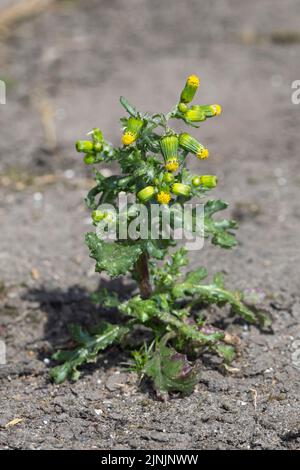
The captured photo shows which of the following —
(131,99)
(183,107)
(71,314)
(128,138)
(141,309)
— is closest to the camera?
(128,138)

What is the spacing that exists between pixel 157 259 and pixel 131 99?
310 cm

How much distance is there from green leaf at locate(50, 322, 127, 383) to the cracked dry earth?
0.23 feet

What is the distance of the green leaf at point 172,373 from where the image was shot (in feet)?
11.3

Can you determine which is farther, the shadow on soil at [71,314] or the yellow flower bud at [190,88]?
the shadow on soil at [71,314]

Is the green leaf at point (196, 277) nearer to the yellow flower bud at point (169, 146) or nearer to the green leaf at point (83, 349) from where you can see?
the green leaf at point (83, 349)

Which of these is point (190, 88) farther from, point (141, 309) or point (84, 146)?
point (141, 309)

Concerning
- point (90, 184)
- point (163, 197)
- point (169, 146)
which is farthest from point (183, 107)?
point (90, 184)

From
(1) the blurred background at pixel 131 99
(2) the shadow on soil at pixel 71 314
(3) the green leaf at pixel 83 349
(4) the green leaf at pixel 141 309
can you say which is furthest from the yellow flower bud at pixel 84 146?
(1) the blurred background at pixel 131 99

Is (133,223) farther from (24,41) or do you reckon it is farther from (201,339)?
(24,41)

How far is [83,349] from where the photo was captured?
12.0 feet

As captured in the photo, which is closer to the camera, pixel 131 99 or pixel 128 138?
pixel 128 138

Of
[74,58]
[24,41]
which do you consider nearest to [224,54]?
[74,58]

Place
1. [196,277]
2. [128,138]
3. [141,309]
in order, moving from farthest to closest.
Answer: [196,277] < [141,309] < [128,138]

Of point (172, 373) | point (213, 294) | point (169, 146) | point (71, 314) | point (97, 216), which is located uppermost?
point (169, 146)
